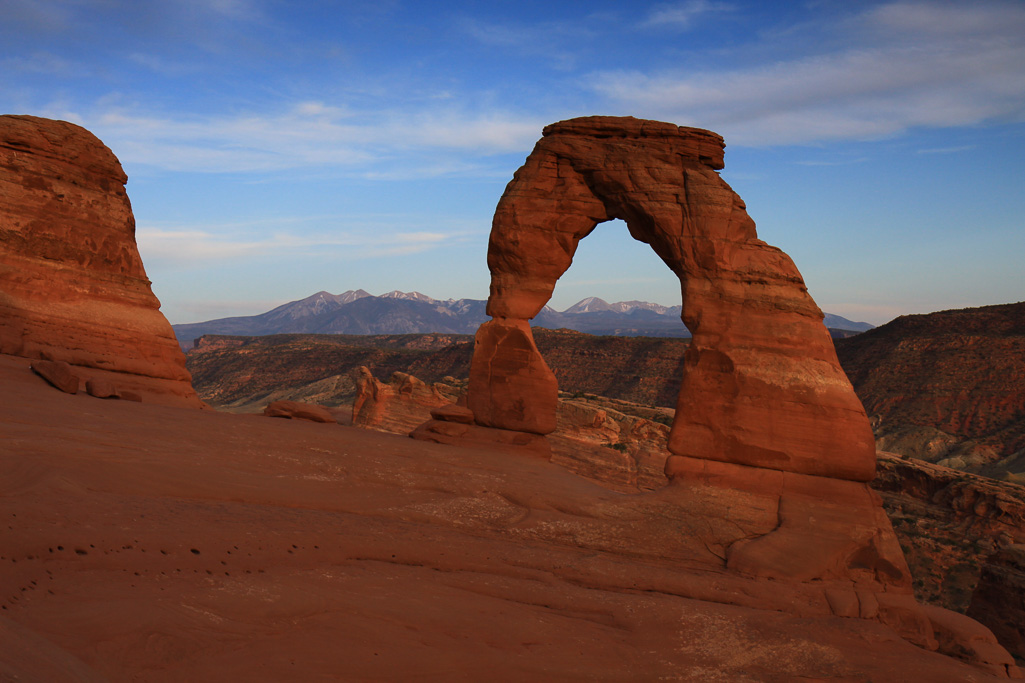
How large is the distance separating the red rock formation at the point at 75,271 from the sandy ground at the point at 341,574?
5.91 m

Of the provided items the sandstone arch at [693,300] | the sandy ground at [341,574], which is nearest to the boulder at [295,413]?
the sandstone arch at [693,300]

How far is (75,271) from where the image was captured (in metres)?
20.2

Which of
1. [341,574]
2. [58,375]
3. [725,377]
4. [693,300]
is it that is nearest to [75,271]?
[58,375]

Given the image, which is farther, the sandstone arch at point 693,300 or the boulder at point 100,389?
the boulder at point 100,389

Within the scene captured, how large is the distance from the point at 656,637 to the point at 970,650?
6.06 meters

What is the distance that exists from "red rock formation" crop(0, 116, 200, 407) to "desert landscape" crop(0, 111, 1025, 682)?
8 centimetres

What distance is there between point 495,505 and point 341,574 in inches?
165

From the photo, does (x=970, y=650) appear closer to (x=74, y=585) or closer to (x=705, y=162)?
(x=705, y=162)

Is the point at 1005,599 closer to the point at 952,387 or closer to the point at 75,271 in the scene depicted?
the point at 75,271

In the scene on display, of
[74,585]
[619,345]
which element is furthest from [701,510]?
[619,345]

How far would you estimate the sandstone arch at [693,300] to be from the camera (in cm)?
1320

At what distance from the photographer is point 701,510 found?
12.8 m

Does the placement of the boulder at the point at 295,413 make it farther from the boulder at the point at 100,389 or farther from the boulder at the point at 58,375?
the boulder at the point at 58,375

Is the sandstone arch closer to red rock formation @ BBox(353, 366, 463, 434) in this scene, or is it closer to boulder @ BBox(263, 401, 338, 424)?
boulder @ BBox(263, 401, 338, 424)
